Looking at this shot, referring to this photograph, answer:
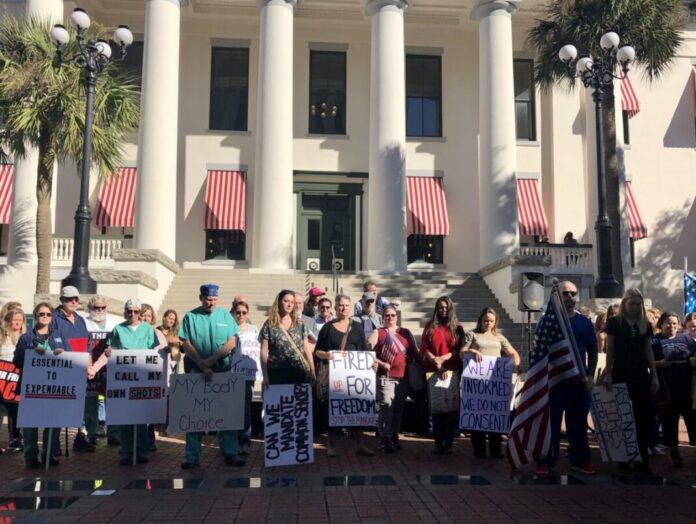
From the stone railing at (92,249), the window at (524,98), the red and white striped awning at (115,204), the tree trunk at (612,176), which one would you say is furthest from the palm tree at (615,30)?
the stone railing at (92,249)

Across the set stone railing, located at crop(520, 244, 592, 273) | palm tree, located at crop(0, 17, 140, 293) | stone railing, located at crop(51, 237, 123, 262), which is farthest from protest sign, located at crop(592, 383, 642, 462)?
stone railing, located at crop(51, 237, 123, 262)

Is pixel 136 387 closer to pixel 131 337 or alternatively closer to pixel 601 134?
pixel 131 337

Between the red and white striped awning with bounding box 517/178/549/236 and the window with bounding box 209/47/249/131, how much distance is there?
32.1 ft

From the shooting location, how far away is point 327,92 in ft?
83.7

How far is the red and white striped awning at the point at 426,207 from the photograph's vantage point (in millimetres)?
24422

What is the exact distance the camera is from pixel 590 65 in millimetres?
15812

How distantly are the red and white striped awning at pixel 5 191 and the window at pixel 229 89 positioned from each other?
6.63 meters

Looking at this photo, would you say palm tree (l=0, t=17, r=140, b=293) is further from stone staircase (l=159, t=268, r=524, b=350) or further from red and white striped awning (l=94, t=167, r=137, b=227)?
red and white striped awning (l=94, t=167, r=137, b=227)

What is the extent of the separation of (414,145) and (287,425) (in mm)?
19211

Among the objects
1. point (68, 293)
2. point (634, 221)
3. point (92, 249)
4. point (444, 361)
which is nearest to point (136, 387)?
point (68, 293)

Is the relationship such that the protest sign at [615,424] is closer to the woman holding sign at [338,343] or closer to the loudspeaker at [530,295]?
the woman holding sign at [338,343]

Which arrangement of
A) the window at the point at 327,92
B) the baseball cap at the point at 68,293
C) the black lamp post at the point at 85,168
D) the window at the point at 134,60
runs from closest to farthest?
the baseball cap at the point at 68,293, the black lamp post at the point at 85,168, the window at the point at 134,60, the window at the point at 327,92

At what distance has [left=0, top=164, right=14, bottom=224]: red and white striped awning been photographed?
2283 centimetres

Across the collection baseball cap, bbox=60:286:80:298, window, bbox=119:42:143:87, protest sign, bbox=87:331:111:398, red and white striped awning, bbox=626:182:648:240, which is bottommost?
protest sign, bbox=87:331:111:398
